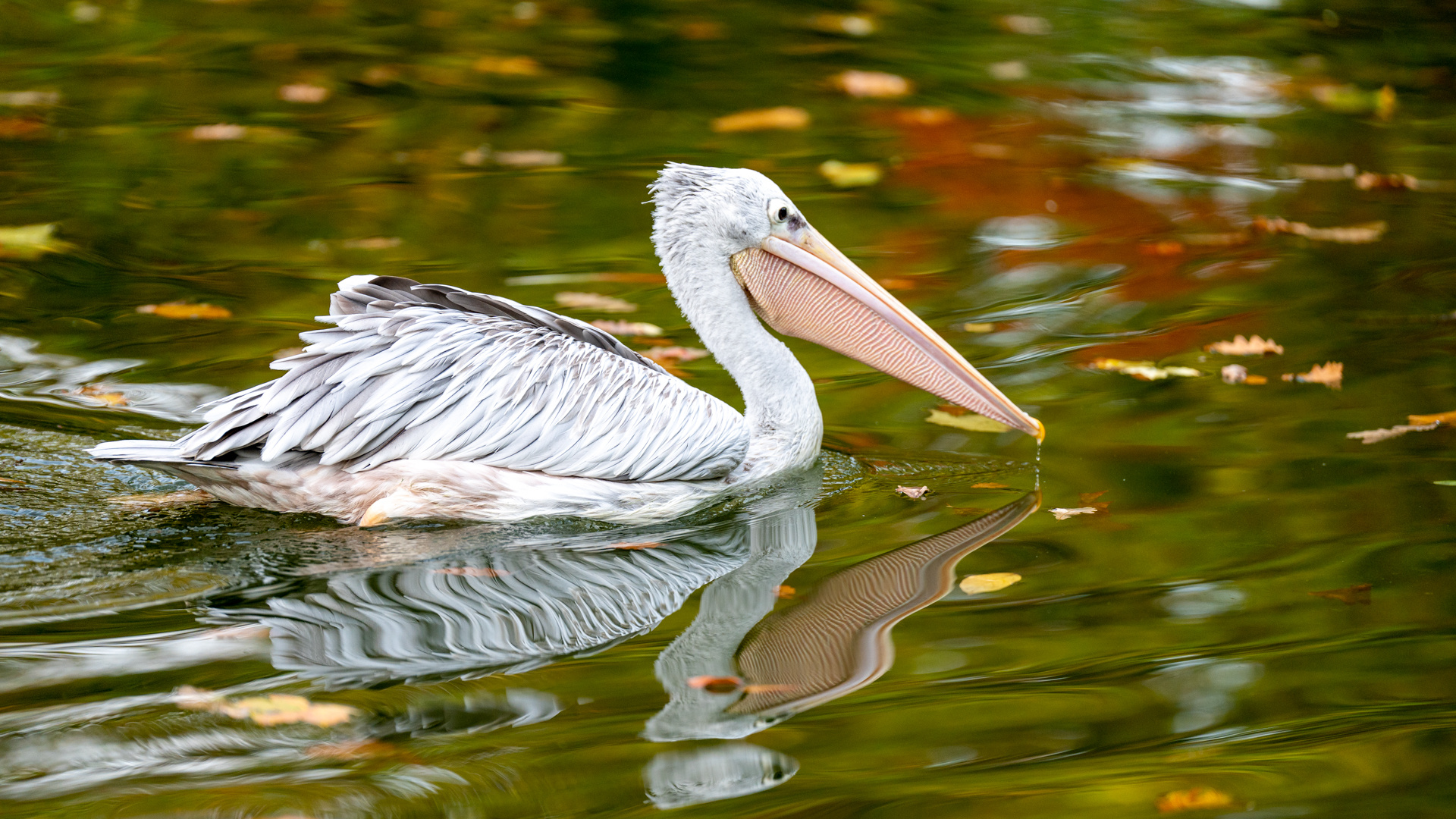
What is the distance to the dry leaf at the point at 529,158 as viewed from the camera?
27.1ft

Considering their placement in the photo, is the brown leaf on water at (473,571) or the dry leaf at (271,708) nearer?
the dry leaf at (271,708)

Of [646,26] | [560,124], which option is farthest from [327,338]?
[646,26]

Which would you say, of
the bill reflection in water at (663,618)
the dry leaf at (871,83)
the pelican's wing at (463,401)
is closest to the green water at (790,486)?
the bill reflection in water at (663,618)

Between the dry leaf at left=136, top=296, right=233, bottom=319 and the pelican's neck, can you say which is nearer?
the pelican's neck

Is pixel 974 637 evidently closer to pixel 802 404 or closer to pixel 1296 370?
pixel 802 404

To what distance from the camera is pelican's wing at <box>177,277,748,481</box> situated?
4.22m

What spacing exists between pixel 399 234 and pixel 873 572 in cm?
398

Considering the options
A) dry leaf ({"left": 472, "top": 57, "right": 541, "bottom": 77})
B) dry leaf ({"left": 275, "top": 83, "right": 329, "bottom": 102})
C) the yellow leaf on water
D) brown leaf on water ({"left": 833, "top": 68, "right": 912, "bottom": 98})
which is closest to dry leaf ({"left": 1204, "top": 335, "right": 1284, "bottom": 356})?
the yellow leaf on water

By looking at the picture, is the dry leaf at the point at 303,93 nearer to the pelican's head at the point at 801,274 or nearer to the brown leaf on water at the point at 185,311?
the brown leaf on water at the point at 185,311

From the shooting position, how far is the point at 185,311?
610 cm

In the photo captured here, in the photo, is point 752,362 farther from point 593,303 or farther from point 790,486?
point 593,303

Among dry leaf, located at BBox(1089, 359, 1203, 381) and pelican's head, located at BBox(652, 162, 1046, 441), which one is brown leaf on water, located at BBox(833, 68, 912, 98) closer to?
dry leaf, located at BBox(1089, 359, 1203, 381)

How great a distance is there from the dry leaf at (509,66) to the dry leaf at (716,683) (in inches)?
279

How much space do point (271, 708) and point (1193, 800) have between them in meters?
1.85
